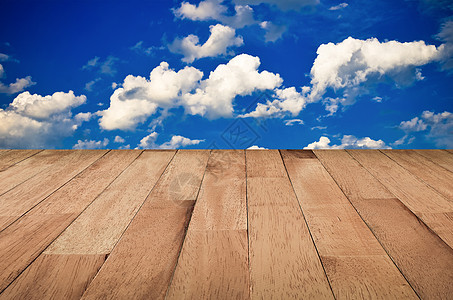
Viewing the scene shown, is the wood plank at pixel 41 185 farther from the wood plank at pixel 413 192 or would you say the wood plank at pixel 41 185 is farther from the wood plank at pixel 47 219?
the wood plank at pixel 413 192

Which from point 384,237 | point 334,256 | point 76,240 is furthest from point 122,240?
point 384,237

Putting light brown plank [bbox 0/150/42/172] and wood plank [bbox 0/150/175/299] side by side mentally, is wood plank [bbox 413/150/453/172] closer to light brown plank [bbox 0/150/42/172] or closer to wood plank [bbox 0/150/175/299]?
wood plank [bbox 0/150/175/299]

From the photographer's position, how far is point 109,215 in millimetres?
1143

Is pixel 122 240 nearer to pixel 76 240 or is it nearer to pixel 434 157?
pixel 76 240

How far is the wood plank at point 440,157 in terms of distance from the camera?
Result: 1745 millimetres

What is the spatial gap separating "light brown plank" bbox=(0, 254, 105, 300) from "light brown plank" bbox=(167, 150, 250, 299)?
21cm

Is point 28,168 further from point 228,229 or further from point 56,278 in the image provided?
point 228,229

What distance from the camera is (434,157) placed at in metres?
1.87

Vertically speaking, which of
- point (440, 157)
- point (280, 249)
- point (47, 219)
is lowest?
point (440, 157)

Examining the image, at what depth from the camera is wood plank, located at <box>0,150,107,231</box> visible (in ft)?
3.99

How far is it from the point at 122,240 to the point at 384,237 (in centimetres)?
73

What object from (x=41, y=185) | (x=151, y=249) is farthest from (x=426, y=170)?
(x=41, y=185)

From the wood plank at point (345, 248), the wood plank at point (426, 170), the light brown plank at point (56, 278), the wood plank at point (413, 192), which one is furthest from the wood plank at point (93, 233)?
the wood plank at point (426, 170)

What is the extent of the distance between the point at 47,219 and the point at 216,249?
605 millimetres
